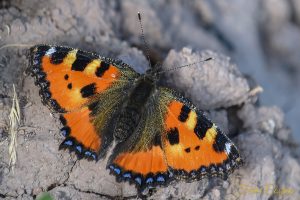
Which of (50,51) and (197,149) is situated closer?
(197,149)

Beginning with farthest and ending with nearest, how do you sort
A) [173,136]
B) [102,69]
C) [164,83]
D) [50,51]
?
[164,83]
[102,69]
[50,51]
[173,136]

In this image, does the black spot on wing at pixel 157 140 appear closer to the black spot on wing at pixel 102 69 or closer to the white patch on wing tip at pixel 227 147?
the white patch on wing tip at pixel 227 147

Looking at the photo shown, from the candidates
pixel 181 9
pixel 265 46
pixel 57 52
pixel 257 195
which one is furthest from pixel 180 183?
pixel 265 46

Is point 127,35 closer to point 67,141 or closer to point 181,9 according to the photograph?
point 181,9

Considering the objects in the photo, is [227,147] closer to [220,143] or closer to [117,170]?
[220,143]

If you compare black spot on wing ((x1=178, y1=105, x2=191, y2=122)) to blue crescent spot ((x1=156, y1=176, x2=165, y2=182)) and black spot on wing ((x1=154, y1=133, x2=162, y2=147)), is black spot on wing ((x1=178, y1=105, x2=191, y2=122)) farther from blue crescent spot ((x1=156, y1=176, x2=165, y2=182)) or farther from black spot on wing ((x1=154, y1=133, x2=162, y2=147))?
blue crescent spot ((x1=156, y1=176, x2=165, y2=182))

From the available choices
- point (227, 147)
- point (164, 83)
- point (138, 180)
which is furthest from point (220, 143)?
point (164, 83)

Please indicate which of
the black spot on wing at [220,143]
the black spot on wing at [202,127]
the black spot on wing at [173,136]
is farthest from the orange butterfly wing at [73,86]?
the black spot on wing at [220,143]
